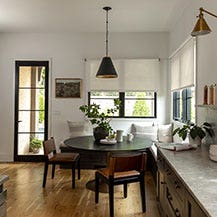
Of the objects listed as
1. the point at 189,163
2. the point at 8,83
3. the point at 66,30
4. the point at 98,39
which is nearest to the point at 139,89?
the point at 98,39

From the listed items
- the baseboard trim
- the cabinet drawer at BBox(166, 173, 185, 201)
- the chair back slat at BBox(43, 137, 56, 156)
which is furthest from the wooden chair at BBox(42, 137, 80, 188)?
the baseboard trim

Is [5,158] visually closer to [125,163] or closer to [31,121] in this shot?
[31,121]

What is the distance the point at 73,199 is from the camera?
3.87 metres

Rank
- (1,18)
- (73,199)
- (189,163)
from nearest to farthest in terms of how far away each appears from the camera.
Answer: (189,163) → (73,199) → (1,18)

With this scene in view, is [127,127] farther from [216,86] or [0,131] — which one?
[216,86]

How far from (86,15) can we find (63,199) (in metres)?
3.16

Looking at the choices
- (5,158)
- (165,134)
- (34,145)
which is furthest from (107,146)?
(5,158)

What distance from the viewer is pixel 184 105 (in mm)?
4992

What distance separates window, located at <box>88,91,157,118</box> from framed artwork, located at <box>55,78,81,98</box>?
1.02ft

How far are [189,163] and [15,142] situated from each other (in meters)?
4.88

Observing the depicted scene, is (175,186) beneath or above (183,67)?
beneath

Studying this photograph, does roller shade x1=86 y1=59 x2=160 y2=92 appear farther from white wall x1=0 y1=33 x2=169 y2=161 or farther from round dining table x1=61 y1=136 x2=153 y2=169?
round dining table x1=61 y1=136 x2=153 y2=169

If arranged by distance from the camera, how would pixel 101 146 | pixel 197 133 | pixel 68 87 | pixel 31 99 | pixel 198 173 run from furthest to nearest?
1. pixel 31 99
2. pixel 68 87
3. pixel 101 146
4. pixel 197 133
5. pixel 198 173

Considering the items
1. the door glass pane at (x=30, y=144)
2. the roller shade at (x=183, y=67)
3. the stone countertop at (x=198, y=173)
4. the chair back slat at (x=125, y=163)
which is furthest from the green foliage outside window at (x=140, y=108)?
the stone countertop at (x=198, y=173)
